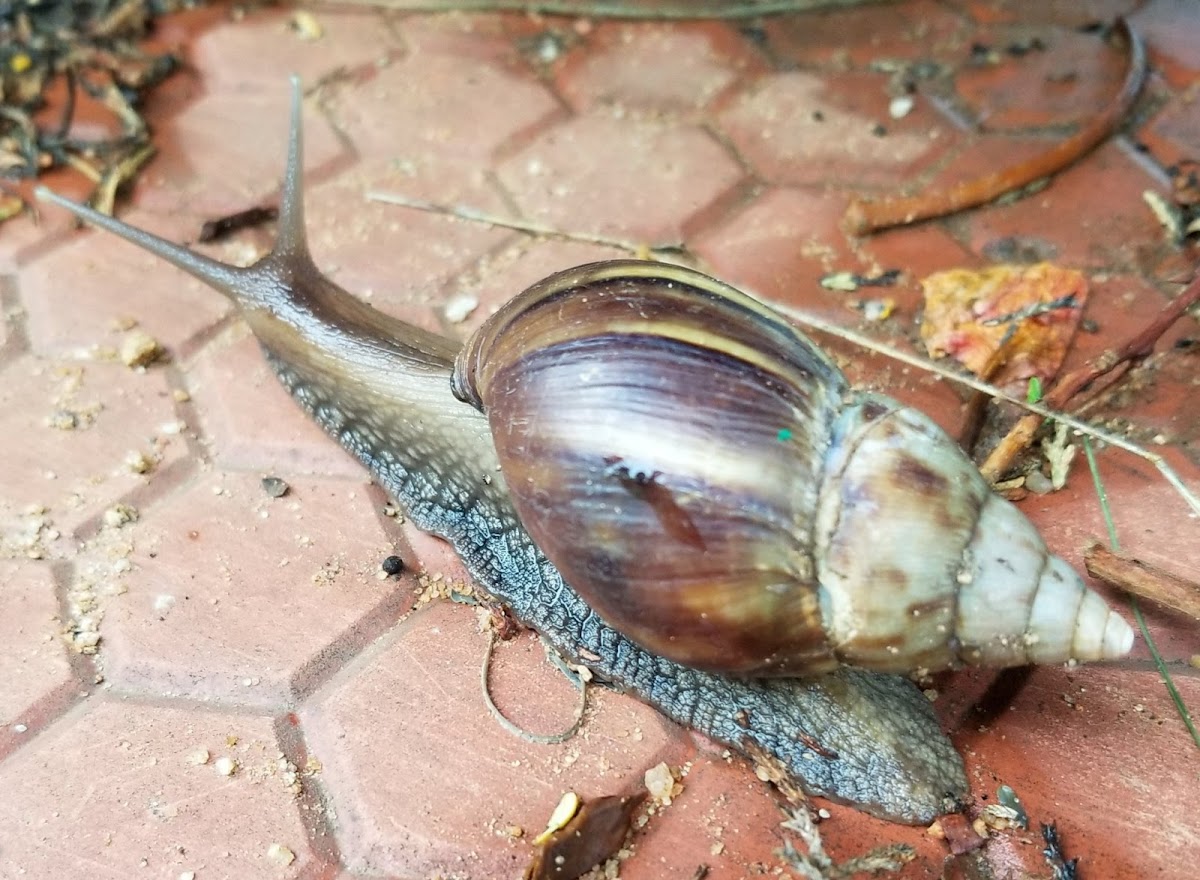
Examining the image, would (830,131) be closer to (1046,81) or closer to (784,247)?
(784,247)

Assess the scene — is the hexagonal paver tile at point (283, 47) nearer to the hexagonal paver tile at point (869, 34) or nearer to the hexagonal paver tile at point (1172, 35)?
the hexagonal paver tile at point (869, 34)

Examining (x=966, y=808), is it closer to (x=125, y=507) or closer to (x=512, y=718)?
(x=512, y=718)

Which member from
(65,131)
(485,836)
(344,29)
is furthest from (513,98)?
(485,836)

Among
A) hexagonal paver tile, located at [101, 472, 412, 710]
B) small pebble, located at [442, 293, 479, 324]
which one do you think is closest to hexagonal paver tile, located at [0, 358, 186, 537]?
hexagonal paver tile, located at [101, 472, 412, 710]

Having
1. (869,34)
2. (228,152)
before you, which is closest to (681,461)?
(228,152)

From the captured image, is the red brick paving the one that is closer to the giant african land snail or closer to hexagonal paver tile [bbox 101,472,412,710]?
hexagonal paver tile [bbox 101,472,412,710]

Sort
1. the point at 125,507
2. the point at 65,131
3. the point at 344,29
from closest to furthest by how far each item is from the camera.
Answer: the point at 125,507 < the point at 65,131 < the point at 344,29
